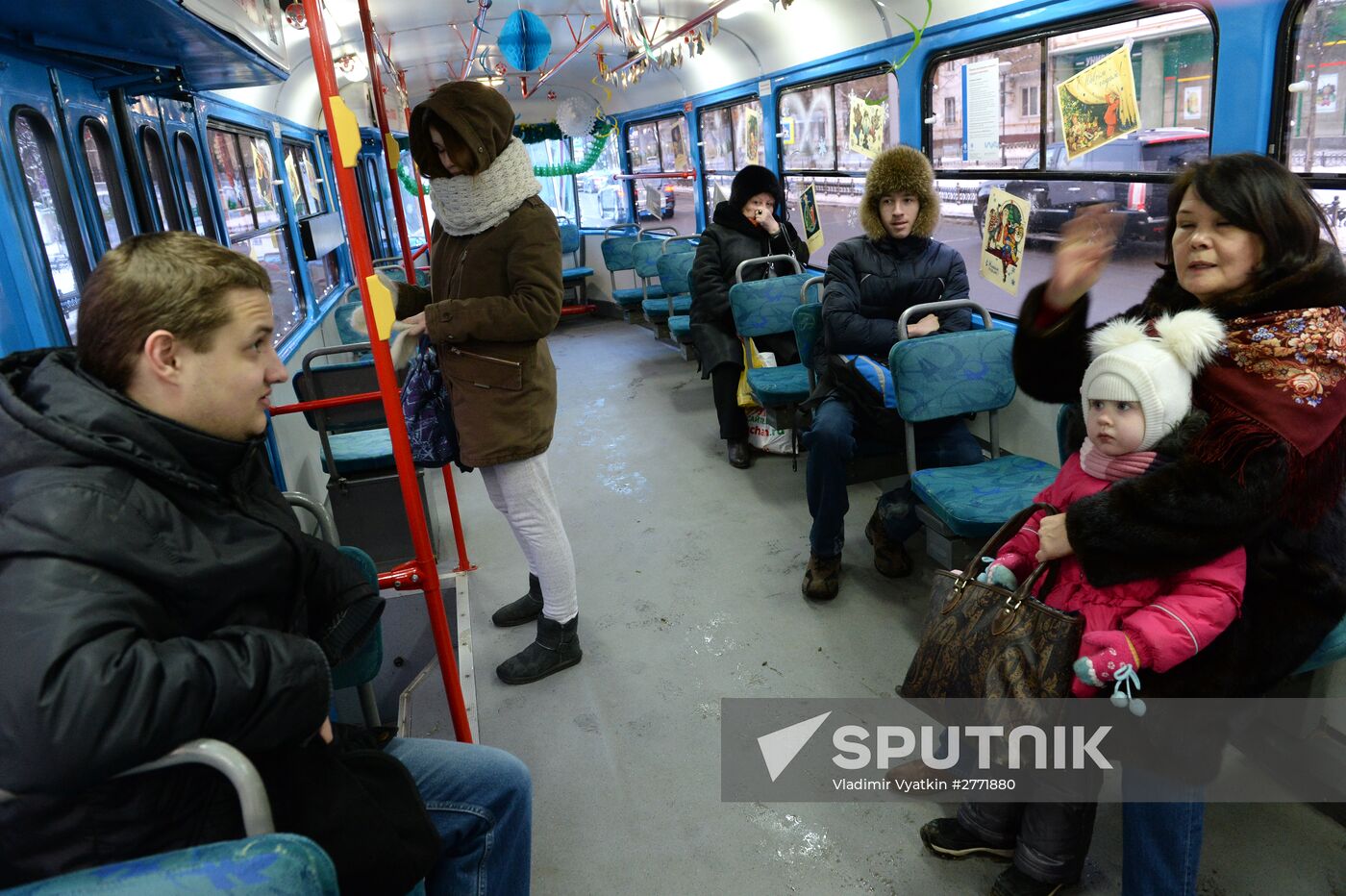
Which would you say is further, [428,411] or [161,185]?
[161,185]

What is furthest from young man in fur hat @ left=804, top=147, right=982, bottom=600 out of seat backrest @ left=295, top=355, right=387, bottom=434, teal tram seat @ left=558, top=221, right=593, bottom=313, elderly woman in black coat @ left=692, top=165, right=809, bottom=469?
teal tram seat @ left=558, top=221, right=593, bottom=313

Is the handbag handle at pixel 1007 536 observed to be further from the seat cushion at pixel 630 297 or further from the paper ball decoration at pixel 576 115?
the paper ball decoration at pixel 576 115

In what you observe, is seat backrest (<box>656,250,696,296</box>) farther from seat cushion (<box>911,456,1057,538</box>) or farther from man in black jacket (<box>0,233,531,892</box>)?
man in black jacket (<box>0,233,531,892</box>)

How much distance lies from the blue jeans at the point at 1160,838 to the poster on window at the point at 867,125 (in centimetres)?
438

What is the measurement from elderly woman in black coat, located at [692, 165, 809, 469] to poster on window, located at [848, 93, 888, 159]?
71 cm

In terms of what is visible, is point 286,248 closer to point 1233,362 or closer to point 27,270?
point 27,270

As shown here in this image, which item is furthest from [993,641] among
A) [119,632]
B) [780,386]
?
[780,386]

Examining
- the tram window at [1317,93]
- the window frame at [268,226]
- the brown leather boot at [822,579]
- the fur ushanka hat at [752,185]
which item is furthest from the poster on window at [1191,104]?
the window frame at [268,226]

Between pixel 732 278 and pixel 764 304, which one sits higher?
pixel 732 278

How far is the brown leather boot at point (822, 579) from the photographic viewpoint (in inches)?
140

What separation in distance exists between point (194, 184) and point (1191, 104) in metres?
4.60

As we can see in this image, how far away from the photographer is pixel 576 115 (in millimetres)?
10594

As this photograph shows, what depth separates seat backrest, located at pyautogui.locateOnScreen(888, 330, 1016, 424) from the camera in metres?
3.20

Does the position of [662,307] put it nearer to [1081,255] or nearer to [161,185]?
[161,185]
